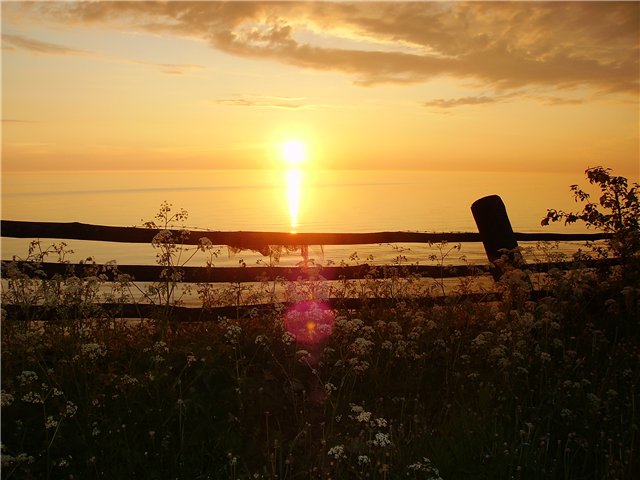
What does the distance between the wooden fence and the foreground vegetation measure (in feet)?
2.28

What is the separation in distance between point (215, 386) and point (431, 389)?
212cm

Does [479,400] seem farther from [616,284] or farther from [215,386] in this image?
[616,284]

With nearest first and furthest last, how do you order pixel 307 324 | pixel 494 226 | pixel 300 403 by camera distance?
pixel 300 403 < pixel 307 324 < pixel 494 226

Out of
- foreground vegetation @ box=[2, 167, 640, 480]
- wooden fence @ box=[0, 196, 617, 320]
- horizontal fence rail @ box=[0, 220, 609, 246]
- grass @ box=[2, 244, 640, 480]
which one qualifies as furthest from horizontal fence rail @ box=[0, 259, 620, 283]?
grass @ box=[2, 244, 640, 480]

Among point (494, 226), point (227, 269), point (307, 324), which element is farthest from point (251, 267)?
point (494, 226)

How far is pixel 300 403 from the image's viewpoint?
17.8 feet

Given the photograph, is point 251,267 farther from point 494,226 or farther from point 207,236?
point 494,226

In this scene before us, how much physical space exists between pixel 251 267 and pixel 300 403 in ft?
9.59

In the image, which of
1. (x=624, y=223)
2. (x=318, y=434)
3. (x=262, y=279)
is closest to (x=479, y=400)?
(x=318, y=434)

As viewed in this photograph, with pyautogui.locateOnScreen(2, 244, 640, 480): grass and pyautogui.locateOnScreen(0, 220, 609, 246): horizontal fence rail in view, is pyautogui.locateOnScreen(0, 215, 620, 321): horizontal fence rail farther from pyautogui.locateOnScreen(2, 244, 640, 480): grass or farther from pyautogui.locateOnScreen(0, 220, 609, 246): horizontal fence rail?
pyautogui.locateOnScreen(2, 244, 640, 480): grass

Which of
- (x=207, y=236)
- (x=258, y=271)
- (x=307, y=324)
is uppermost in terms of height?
(x=207, y=236)

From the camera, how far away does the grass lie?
4.48 m

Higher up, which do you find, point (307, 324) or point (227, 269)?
point (227, 269)

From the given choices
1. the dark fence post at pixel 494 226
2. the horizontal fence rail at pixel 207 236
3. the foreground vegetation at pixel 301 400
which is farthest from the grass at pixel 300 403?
the dark fence post at pixel 494 226
